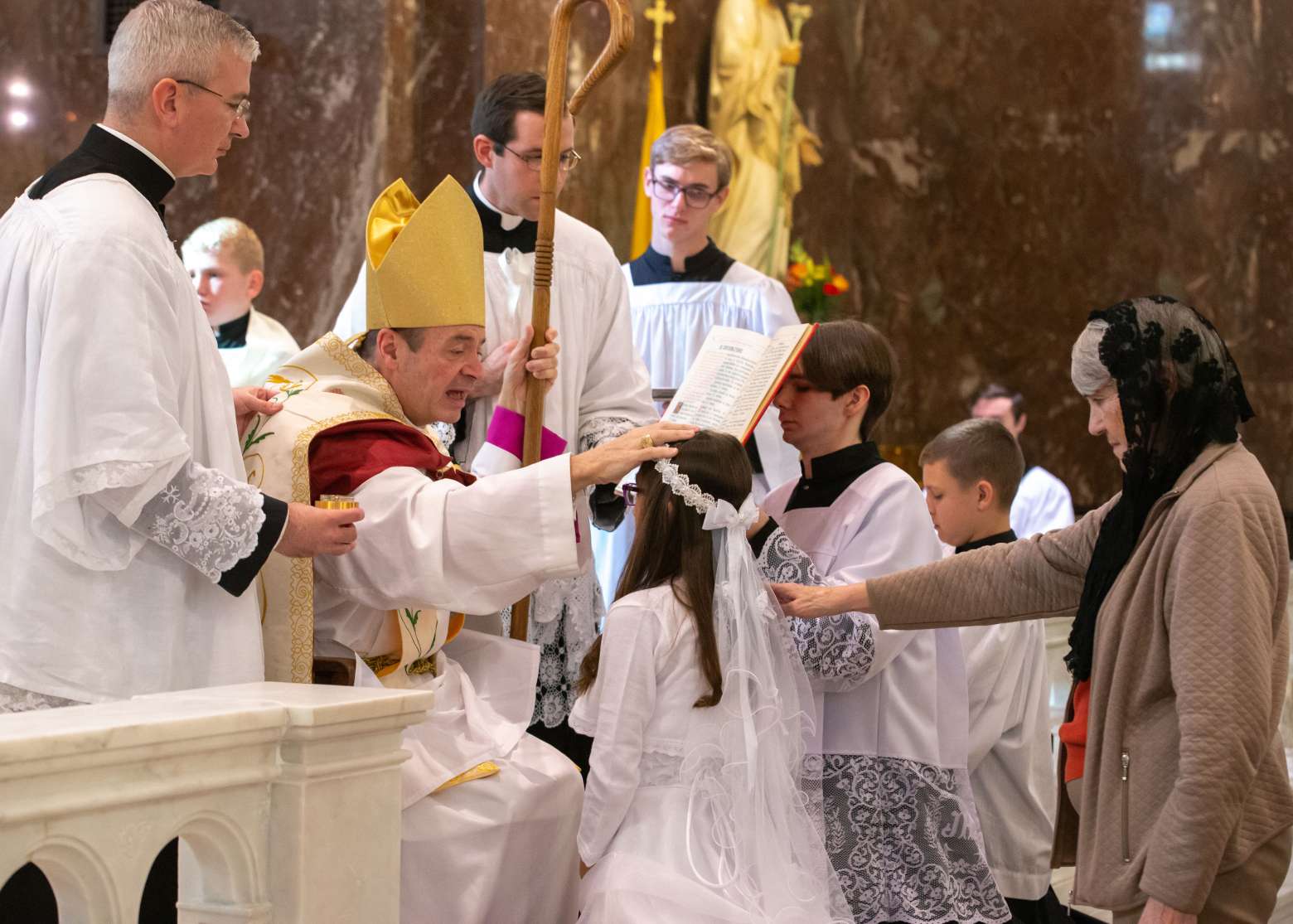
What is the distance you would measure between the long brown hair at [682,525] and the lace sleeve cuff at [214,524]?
83cm

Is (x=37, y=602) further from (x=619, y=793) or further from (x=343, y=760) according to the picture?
(x=619, y=793)

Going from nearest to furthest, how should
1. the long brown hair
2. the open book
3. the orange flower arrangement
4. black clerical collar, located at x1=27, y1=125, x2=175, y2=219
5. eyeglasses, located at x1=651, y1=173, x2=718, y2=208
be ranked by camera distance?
black clerical collar, located at x1=27, y1=125, x2=175, y2=219 → the long brown hair → the open book → eyeglasses, located at x1=651, y1=173, x2=718, y2=208 → the orange flower arrangement

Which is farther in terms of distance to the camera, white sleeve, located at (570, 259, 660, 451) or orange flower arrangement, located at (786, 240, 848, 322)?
orange flower arrangement, located at (786, 240, 848, 322)

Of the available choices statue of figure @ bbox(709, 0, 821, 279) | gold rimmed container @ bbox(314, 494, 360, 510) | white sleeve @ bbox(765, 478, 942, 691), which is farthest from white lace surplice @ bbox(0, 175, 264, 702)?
statue of figure @ bbox(709, 0, 821, 279)

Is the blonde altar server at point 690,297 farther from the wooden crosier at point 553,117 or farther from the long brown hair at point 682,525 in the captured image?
the long brown hair at point 682,525

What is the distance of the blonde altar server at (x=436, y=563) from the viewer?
3.11 m

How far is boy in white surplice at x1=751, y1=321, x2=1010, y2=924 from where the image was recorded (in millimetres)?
3553

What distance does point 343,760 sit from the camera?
2.45 metres

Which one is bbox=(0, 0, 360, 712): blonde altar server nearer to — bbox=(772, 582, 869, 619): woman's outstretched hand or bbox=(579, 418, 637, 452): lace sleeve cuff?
bbox=(772, 582, 869, 619): woman's outstretched hand

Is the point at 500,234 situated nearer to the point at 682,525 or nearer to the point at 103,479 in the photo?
the point at 682,525

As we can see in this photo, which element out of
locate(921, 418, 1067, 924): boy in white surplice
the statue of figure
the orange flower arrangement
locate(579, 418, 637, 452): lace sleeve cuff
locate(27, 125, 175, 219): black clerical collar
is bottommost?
locate(921, 418, 1067, 924): boy in white surplice

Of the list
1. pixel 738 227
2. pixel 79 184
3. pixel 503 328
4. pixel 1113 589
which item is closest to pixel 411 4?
pixel 738 227

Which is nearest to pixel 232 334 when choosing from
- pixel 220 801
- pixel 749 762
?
pixel 749 762

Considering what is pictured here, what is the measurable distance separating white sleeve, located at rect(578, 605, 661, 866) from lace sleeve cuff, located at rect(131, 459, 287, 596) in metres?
0.76
